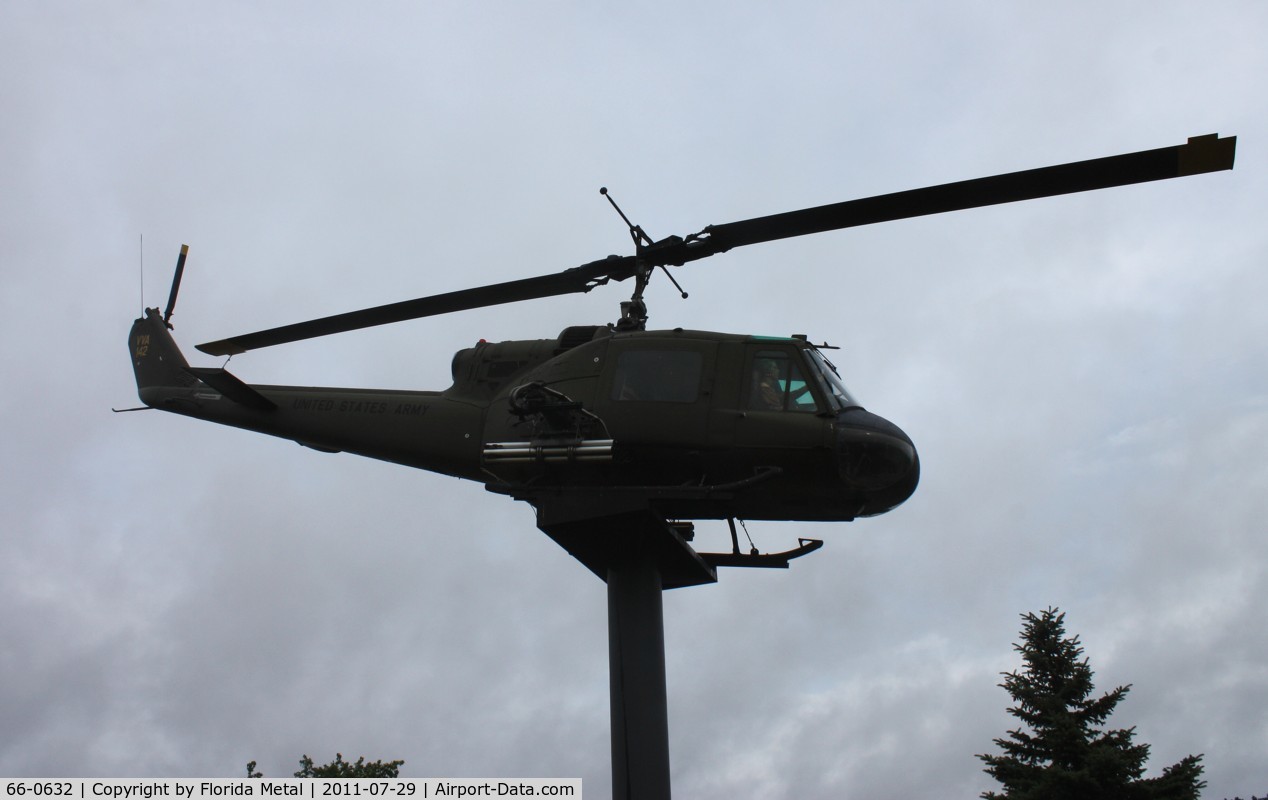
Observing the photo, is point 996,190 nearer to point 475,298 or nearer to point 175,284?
point 475,298

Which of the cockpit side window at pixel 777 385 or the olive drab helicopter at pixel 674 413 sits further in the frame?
the cockpit side window at pixel 777 385

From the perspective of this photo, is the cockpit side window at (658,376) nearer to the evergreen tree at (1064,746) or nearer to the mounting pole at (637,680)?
the mounting pole at (637,680)

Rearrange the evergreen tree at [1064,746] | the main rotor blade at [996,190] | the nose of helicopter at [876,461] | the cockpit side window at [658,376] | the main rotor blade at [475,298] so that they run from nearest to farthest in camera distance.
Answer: the main rotor blade at [996,190] → the nose of helicopter at [876,461] → the cockpit side window at [658,376] → the main rotor blade at [475,298] → the evergreen tree at [1064,746]

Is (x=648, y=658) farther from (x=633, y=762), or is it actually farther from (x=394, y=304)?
(x=394, y=304)

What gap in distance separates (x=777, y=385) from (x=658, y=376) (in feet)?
4.32

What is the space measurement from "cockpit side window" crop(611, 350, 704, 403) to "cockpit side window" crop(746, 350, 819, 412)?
2.00 feet

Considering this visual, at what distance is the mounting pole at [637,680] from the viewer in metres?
11.8

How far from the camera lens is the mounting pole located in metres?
11.8

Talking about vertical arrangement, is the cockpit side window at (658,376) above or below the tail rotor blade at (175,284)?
below

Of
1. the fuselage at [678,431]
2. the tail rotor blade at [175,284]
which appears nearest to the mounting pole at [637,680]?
the fuselage at [678,431]

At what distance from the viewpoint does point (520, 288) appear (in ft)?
44.0

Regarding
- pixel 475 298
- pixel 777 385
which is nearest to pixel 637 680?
pixel 777 385

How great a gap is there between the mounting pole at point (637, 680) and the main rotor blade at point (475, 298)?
347 cm

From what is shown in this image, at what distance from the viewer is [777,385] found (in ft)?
38.7
